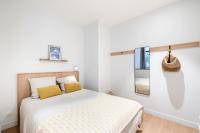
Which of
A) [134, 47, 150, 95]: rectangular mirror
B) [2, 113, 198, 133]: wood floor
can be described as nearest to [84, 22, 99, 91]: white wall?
[134, 47, 150, 95]: rectangular mirror

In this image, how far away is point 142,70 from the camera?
2.70 metres

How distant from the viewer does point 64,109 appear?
151 centimetres

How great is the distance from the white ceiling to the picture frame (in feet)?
2.80

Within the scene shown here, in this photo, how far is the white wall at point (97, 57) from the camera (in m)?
3.07

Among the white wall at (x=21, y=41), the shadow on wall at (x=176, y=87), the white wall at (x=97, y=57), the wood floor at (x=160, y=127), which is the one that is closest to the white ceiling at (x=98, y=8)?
the white wall at (x=21, y=41)

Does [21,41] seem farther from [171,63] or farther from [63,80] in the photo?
[171,63]

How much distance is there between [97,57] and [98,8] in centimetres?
126

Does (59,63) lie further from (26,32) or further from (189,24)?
(189,24)

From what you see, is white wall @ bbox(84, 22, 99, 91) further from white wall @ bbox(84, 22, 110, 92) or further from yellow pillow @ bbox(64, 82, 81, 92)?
yellow pillow @ bbox(64, 82, 81, 92)

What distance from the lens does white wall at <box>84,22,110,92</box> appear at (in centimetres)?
307

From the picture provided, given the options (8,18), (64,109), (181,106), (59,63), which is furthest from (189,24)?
(8,18)

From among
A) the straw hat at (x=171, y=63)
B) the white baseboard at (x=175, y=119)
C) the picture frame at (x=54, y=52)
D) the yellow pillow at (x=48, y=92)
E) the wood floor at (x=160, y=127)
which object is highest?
the picture frame at (x=54, y=52)

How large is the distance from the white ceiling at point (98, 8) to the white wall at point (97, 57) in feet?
1.28

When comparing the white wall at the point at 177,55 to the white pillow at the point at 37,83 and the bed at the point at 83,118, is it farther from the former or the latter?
the white pillow at the point at 37,83
